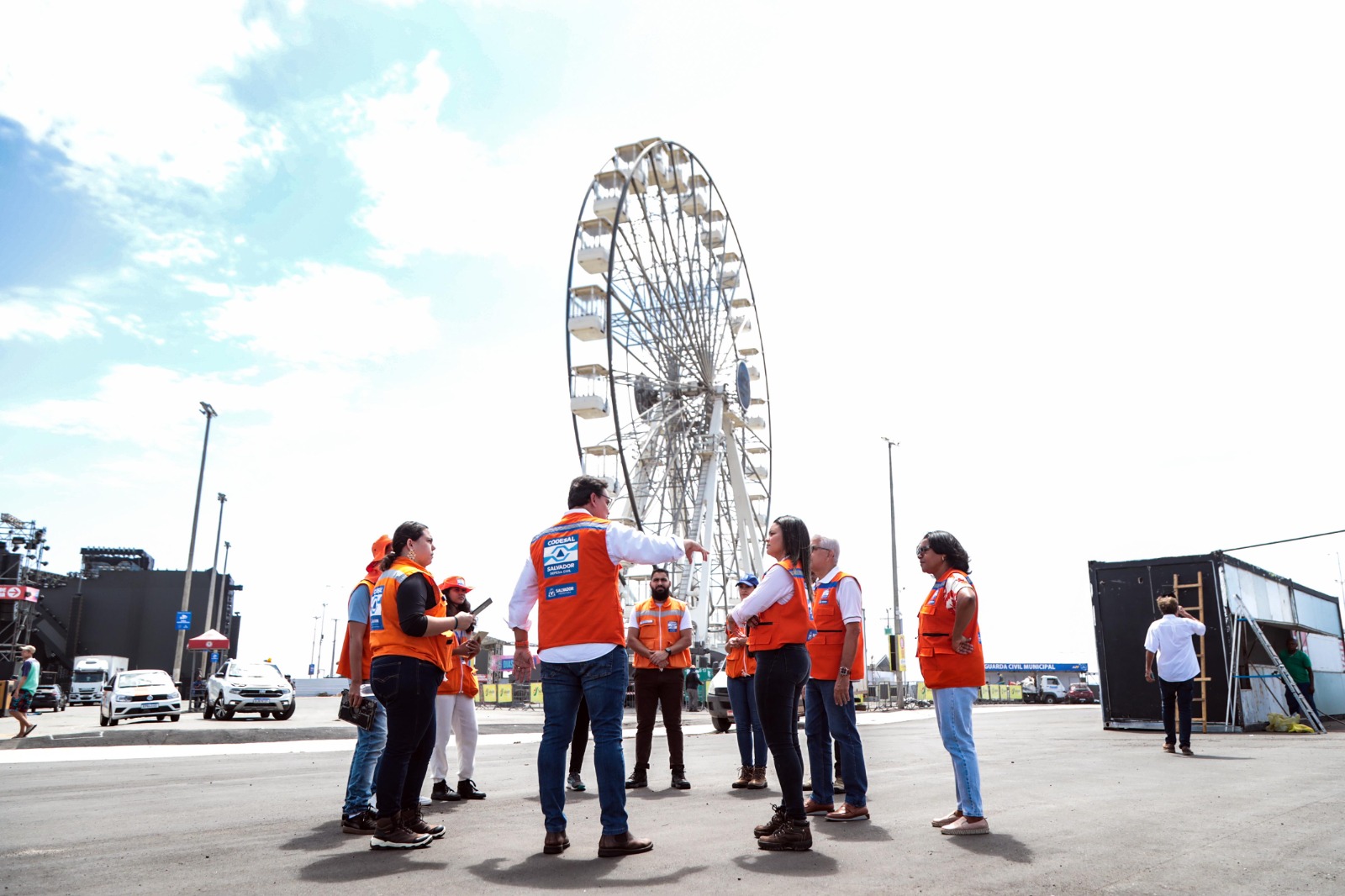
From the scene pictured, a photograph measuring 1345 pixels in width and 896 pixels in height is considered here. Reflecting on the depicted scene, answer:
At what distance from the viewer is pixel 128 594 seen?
55.0 metres

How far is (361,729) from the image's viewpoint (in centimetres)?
523

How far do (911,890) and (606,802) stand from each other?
4.82 ft

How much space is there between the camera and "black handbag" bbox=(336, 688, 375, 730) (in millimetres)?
4996

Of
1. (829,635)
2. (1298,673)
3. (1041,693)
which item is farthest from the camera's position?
(1041,693)

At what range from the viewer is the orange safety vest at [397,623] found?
4.67 metres

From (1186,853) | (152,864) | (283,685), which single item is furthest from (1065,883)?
(283,685)

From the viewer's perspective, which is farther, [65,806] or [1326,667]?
[1326,667]

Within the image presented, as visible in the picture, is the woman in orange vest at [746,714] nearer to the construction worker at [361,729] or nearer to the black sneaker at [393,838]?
the construction worker at [361,729]

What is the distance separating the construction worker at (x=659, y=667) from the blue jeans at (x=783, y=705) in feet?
7.84

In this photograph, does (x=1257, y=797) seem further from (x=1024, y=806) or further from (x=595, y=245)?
(x=595, y=245)

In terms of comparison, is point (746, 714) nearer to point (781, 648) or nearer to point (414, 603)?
point (781, 648)

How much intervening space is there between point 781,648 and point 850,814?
48.1 inches

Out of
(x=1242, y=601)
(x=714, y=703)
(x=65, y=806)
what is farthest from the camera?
(x=714, y=703)

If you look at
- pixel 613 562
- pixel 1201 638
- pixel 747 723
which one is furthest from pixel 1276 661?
pixel 613 562
